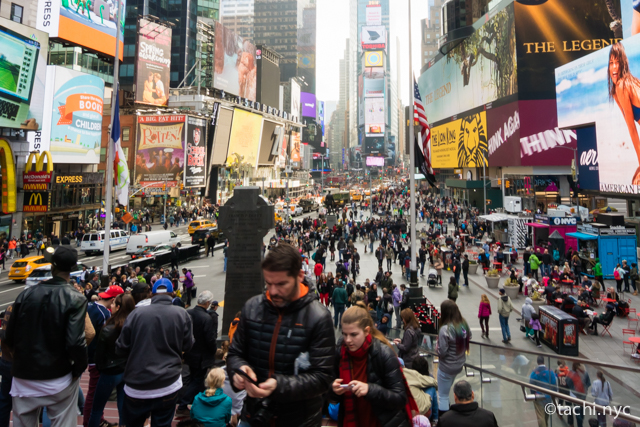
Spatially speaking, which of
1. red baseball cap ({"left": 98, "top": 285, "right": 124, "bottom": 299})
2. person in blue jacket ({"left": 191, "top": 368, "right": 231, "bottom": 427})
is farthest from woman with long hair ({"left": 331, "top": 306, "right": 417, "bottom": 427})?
red baseball cap ({"left": 98, "top": 285, "right": 124, "bottom": 299})

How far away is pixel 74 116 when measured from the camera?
123 ft

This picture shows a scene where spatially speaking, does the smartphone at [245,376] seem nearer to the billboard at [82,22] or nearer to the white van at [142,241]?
the white van at [142,241]

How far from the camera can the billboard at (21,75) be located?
28.5m

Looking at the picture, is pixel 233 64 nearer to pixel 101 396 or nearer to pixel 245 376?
pixel 101 396

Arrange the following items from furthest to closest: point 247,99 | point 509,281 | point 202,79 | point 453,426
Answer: point 202,79 → point 247,99 → point 509,281 → point 453,426

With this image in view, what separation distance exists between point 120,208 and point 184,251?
23.0m

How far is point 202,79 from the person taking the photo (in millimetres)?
86875

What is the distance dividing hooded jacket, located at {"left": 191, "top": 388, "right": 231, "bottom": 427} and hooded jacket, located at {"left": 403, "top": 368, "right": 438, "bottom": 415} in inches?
84.2

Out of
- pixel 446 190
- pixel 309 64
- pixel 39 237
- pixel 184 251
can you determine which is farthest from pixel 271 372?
pixel 309 64

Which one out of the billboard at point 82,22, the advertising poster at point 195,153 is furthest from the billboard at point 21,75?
the advertising poster at point 195,153

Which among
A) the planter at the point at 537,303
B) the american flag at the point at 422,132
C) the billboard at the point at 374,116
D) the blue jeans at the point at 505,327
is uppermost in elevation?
the billboard at the point at 374,116

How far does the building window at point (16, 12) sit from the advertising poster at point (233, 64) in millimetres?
36776

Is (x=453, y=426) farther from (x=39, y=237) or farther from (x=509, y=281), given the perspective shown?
(x=39, y=237)

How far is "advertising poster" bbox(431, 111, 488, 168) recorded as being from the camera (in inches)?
2281
